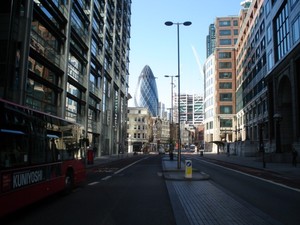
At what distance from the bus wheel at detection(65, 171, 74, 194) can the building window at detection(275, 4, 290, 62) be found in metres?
38.2

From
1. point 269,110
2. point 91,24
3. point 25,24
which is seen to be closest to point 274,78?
point 269,110

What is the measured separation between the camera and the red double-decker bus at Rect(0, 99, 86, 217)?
7.83 meters

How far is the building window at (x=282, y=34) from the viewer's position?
44625 millimetres

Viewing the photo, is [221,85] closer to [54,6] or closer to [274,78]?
[274,78]

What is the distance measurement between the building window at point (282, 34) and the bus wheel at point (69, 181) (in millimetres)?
38192

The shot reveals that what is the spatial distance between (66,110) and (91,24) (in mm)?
16672

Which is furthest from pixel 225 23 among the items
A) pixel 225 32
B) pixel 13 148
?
pixel 13 148

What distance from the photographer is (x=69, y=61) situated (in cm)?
4162

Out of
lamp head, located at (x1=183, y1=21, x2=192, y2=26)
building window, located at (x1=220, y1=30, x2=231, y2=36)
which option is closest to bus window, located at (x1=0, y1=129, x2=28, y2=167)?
lamp head, located at (x1=183, y1=21, x2=192, y2=26)

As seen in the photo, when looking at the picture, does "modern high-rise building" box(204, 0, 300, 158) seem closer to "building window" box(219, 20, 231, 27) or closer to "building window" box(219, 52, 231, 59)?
"building window" box(219, 52, 231, 59)

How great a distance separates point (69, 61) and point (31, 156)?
33788 millimetres

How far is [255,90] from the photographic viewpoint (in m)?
70.4

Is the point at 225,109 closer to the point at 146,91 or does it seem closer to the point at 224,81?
the point at 224,81

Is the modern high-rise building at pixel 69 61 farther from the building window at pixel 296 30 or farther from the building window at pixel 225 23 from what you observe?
the building window at pixel 225 23
